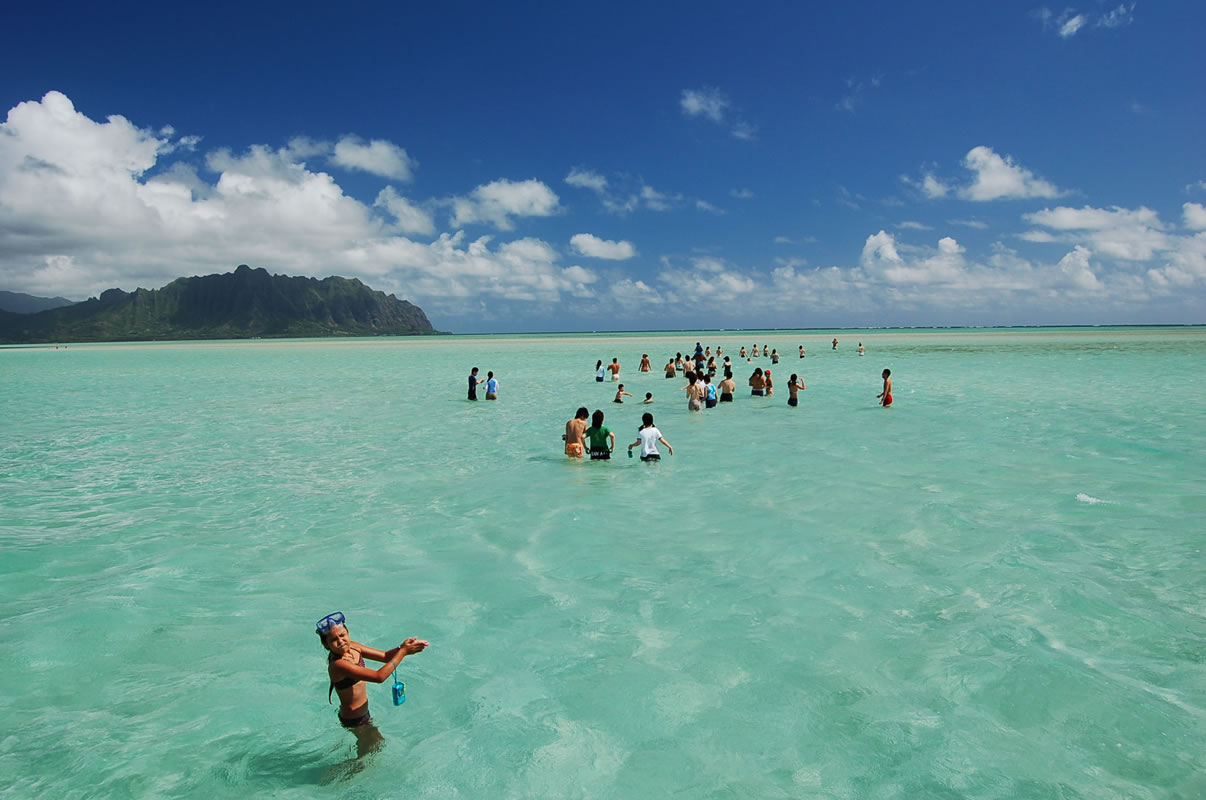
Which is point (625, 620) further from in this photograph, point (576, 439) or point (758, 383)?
point (758, 383)

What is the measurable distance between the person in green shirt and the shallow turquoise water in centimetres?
43

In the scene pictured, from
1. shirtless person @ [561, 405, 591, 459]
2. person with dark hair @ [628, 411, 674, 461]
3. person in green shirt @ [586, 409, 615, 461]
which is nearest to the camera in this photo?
person with dark hair @ [628, 411, 674, 461]

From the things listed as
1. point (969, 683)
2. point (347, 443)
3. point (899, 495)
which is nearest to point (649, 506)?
point (899, 495)

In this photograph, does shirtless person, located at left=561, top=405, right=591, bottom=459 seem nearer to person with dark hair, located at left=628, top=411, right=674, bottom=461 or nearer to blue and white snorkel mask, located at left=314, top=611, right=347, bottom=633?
person with dark hair, located at left=628, top=411, right=674, bottom=461

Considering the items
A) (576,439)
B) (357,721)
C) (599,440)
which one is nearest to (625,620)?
(357,721)

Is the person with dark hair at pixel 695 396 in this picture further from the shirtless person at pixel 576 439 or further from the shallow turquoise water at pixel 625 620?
the shirtless person at pixel 576 439

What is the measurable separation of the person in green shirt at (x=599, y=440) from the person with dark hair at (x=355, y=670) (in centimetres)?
1167

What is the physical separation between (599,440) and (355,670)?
12182mm

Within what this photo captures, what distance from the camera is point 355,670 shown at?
18.0ft

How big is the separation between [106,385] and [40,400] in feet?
34.2

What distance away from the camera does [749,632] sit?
7.95 m

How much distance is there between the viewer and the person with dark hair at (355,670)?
17.5 feet

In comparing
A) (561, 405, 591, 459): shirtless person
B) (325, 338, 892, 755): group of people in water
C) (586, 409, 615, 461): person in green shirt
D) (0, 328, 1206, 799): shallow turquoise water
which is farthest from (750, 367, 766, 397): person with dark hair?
(586, 409, 615, 461): person in green shirt

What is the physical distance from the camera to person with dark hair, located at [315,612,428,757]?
210 inches
